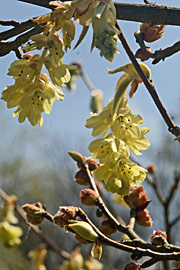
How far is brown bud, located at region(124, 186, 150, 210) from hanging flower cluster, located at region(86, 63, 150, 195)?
0.74 feet

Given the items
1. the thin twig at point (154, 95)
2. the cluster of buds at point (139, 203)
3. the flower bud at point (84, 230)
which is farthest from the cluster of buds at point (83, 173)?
the thin twig at point (154, 95)

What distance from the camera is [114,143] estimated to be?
708 mm

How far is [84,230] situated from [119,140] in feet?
0.61

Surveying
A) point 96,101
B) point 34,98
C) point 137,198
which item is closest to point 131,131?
point 34,98

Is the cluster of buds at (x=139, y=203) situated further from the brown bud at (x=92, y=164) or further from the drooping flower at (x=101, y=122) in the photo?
the drooping flower at (x=101, y=122)

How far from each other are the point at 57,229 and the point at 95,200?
9.75 feet

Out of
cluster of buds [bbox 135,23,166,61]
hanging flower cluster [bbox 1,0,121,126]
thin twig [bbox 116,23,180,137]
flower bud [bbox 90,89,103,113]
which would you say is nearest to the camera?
hanging flower cluster [bbox 1,0,121,126]

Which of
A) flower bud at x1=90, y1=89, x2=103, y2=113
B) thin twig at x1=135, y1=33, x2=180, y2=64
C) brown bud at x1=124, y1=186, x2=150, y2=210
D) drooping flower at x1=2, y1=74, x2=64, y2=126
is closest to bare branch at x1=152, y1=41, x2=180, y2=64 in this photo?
thin twig at x1=135, y1=33, x2=180, y2=64

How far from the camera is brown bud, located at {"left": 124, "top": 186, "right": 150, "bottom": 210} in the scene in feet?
3.15

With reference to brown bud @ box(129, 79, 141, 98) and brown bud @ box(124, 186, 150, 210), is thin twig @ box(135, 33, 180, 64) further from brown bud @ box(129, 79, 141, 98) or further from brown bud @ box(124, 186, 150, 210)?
brown bud @ box(124, 186, 150, 210)

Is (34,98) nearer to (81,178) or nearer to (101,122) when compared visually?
(101,122)

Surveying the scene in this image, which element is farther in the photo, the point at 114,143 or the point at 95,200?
the point at 95,200

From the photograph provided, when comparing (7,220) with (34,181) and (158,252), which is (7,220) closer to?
(158,252)

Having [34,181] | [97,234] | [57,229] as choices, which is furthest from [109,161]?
[34,181]
